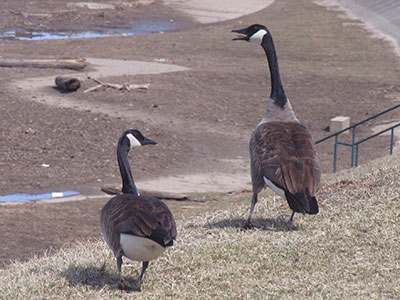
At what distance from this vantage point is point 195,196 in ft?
50.6

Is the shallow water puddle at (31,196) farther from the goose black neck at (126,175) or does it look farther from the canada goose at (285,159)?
the goose black neck at (126,175)

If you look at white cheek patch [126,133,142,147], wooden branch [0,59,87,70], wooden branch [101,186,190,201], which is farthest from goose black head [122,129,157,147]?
wooden branch [0,59,87,70]

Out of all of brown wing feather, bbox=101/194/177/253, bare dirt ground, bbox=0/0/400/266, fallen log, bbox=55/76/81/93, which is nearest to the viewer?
brown wing feather, bbox=101/194/177/253

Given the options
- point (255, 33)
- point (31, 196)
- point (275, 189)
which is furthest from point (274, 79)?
point (31, 196)

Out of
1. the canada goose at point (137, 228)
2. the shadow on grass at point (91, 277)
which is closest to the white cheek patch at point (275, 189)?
the canada goose at point (137, 228)

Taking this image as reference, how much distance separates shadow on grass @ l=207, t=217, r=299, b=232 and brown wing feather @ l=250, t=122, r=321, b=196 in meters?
0.70

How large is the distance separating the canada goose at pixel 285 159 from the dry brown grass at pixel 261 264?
0.48 meters

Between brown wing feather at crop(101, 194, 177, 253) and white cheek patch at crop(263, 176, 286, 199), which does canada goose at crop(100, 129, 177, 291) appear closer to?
brown wing feather at crop(101, 194, 177, 253)

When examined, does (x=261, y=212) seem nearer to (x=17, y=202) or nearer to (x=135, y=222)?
(x=135, y=222)

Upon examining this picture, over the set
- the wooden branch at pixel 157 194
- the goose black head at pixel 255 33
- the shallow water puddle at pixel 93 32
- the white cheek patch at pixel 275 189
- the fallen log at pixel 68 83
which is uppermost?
the goose black head at pixel 255 33

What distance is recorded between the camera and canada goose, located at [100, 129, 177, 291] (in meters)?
5.87

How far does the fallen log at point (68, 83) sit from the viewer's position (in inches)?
935

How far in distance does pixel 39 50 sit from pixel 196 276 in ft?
87.5

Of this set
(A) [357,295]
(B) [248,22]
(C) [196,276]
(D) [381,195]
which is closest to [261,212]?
(D) [381,195]
